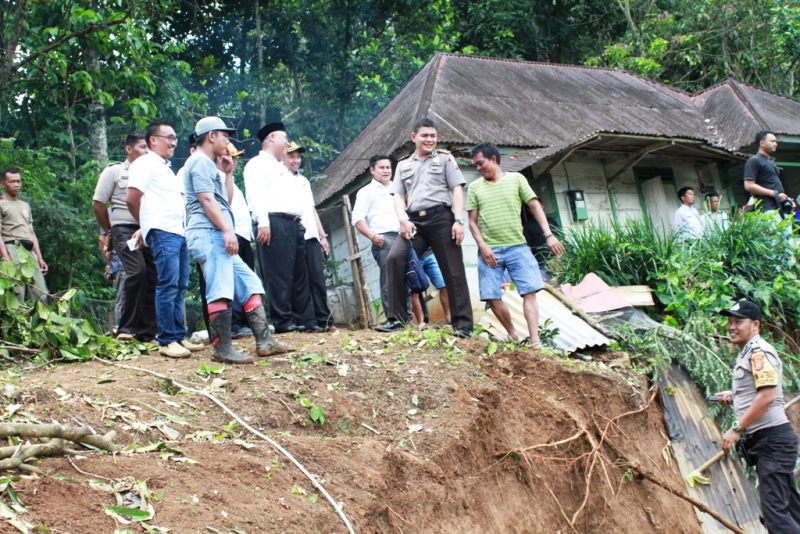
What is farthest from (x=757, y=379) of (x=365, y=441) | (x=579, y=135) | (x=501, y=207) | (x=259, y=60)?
(x=259, y=60)

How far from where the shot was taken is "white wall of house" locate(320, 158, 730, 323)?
13684 mm

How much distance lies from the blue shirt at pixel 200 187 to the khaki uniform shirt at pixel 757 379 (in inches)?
167

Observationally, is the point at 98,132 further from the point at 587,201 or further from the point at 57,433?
the point at 57,433

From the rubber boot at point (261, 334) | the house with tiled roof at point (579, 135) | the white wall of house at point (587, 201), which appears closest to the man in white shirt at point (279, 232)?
the rubber boot at point (261, 334)

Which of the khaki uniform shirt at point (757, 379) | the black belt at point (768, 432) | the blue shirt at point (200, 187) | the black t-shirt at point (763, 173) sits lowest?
the black belt at point (768, 432)

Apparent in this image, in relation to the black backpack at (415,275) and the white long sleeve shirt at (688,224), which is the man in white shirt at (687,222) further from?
the black backpack at (415,275)

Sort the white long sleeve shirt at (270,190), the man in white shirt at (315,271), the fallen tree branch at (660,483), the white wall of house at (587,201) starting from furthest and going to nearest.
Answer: the white wall of house at (587,201)
the man in white shirt at (315,271)
the white long sleeve shirt at (270,190)
the fallen tree branch at (660,483)

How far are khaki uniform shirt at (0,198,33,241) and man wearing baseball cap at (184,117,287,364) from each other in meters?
3.29

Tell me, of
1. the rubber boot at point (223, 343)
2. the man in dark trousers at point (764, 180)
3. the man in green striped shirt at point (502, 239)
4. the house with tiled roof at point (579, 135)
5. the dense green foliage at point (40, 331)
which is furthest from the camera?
the house with tiled roof at point (579, 135)

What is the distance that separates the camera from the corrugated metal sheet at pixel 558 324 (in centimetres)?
786

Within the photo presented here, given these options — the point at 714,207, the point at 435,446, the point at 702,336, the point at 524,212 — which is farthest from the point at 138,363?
the point at 714,207

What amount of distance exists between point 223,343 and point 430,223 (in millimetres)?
2335

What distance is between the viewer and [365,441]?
4797 millimetres

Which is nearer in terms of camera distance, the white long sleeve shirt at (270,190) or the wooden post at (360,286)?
the white long sleeve shirt at (270,190)
